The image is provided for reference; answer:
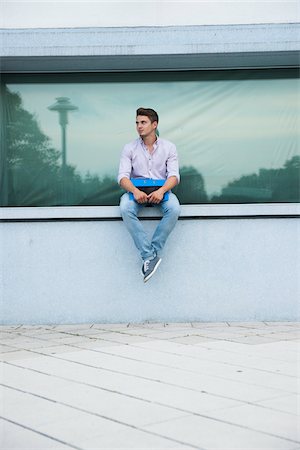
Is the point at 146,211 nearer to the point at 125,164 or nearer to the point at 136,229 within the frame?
the point at 136,229

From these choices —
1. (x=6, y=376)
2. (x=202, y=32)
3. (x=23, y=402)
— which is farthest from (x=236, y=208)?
(x=23, y=402)

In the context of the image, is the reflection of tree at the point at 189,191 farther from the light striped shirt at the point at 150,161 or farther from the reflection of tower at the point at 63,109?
the reflection of tower at the point at 63,109

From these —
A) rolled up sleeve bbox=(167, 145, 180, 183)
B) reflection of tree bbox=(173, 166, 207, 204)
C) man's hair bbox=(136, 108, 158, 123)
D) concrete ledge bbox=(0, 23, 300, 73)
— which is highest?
concrete ledge bbox=(0, 23, 300, 73)

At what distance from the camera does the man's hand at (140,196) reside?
307 inches

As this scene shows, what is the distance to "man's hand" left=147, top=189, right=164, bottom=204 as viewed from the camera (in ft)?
25.5

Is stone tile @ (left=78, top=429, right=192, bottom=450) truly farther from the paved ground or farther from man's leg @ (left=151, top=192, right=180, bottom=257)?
man's leg @ (left=151, top=192, right=180, bottom=257)

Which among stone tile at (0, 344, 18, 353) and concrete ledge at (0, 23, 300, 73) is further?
concrete ledge at (0, 23, 300, 73)

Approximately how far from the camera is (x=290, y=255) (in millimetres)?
8172

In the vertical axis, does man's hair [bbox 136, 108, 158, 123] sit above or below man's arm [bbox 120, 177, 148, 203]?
above

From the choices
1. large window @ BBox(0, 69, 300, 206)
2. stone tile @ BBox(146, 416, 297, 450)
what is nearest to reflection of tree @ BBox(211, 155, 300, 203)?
large window @ BBox(0, 69, 300, 206)

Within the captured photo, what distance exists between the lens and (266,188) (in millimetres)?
8547

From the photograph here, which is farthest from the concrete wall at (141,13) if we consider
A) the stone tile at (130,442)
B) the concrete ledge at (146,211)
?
the stone tile at (130,442)

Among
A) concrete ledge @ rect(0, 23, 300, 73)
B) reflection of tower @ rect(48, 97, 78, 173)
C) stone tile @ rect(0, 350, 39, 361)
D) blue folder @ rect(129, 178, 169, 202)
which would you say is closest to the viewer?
stone tile @ rect(0, 350, 39, 361)

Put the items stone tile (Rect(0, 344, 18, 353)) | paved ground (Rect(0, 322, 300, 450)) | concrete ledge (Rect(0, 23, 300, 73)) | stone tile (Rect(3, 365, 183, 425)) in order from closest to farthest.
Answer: paved ground (Rect(0, 322, 300, 450))
stone tile (Rect(3, 365, 183, 425))
stone tile (Rect(0, 344, 18, 353))
concrete ledge (Rect(0, 23, 300, 73))
